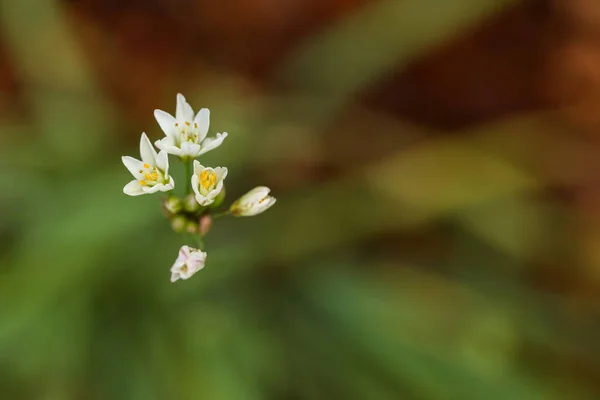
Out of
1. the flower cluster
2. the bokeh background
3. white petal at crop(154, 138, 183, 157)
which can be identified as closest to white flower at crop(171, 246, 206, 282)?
the flower cluster

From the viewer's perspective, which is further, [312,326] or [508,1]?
[508,1]

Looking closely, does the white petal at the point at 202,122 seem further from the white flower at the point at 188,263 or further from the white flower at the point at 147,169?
the white flower at the point at 188,263

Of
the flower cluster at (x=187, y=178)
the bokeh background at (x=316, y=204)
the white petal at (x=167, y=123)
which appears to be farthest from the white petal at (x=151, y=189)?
the bokeh background at (x=316, y=204)

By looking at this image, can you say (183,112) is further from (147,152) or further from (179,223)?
(179,223)

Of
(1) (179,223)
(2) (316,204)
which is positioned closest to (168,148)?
(1) (179,223)

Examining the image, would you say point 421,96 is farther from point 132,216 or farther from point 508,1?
point 132,216

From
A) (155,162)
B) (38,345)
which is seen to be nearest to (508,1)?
(155,162)
